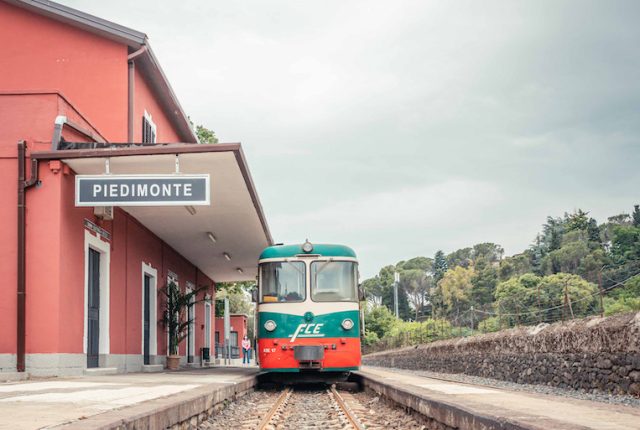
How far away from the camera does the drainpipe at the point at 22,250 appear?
10.8 metres

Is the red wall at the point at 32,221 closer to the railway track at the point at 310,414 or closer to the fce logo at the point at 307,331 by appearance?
the railway track at the point at 310,414

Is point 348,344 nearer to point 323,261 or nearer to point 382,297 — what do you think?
point 323,261

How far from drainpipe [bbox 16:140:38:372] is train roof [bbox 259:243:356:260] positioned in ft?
16.9

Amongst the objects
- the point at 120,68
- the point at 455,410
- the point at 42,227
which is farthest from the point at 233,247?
the point at 455,410

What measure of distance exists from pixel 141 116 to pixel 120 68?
5.68ft

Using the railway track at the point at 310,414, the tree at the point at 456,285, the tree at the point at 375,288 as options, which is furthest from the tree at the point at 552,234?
the railway track at the point at 310,414

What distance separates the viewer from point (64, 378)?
10.9m

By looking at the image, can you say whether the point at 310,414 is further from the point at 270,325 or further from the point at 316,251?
the point at 316,251

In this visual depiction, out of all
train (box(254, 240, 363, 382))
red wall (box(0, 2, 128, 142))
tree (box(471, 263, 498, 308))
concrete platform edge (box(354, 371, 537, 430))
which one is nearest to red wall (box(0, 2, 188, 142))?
red wall (box(0, 2, 128, 142))

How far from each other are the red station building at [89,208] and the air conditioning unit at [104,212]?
36 mm

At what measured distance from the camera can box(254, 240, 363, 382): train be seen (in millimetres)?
13906

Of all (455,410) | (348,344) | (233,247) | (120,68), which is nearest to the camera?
(455,410)

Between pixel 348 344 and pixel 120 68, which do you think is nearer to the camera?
pixel 348 344

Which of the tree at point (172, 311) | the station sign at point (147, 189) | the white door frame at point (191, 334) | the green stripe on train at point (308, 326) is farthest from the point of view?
the white door frame at point (191, 334)
